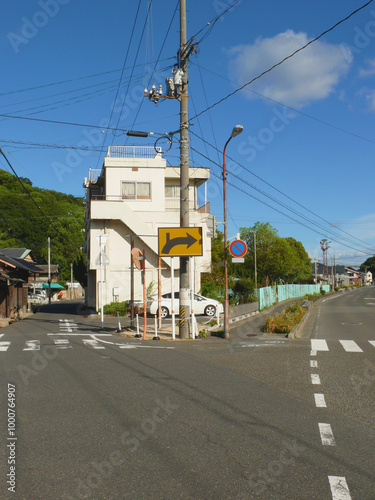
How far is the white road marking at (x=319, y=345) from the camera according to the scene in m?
13.8

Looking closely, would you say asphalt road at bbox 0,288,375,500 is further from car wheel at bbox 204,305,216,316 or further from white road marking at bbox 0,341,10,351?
car wheel at bbox 204,305,216,316

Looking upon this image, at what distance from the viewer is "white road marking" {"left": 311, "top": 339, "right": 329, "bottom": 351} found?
543 inches

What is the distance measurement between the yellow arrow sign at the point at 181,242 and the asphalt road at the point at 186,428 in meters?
6.03

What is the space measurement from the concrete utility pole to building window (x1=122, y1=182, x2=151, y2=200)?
1743 cm

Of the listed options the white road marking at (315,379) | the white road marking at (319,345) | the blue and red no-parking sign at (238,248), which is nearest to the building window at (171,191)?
the blue and red no-parking sign at (238,248)

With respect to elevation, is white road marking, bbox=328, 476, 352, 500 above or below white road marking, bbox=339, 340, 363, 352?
above

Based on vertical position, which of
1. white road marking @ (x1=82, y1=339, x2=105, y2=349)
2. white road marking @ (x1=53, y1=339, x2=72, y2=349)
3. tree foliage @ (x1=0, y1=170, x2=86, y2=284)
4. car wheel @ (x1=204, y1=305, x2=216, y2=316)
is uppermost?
tree foliage @ (x1=0, y1=170, x2=86, y2=284)

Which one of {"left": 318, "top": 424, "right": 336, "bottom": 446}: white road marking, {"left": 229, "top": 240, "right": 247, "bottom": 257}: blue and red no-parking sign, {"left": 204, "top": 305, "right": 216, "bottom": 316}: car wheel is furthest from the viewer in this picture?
{"left": 204, "top": 305, "right": 216, "bottom": 316}: car wheel

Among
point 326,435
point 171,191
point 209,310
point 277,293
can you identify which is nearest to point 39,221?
point 171,191

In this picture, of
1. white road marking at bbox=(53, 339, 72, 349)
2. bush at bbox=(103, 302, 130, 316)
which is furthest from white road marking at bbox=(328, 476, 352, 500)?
bush at bbox=(103, 302, 130, 316)

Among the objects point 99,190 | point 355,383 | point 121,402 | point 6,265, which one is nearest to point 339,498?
point 121,402

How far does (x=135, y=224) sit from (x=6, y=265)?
8524mm

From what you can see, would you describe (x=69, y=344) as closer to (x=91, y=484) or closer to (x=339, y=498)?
(x=91, y=484)

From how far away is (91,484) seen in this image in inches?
169
